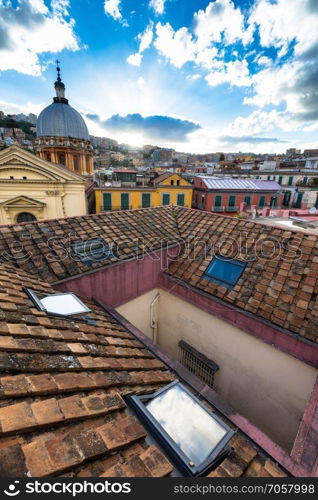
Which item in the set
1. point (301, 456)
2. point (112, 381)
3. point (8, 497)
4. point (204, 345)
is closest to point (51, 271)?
point (112, 381)

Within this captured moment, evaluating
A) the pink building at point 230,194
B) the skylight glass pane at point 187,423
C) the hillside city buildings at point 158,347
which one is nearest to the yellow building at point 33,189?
the hillside city buildings at point 158,347

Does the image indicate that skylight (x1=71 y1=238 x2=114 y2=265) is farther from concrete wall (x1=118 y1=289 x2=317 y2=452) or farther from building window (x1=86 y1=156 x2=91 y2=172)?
building window (x1=86 y1=156 x2=91 y2=172)

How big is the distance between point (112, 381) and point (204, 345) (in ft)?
18.8

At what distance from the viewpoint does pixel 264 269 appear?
6.99 metres

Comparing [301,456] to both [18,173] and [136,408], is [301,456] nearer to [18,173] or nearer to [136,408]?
[136,408]

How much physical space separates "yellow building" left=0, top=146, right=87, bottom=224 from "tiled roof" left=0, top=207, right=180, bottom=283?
600 inches

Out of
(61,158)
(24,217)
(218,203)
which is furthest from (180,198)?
(61,158)

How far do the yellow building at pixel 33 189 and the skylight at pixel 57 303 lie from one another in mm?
19815

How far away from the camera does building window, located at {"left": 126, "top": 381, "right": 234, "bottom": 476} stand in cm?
237

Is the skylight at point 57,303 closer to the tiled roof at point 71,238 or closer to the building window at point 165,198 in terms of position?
the tiled roof at point 71,238

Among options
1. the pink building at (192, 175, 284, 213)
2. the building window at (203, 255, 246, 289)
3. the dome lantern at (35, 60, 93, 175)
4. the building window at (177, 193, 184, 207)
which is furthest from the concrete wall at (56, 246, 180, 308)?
the dome lantern at (35, 60, 93, 175)

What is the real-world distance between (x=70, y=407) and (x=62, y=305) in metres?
2.88

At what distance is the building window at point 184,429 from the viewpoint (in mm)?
2369

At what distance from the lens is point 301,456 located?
3.40 meters
